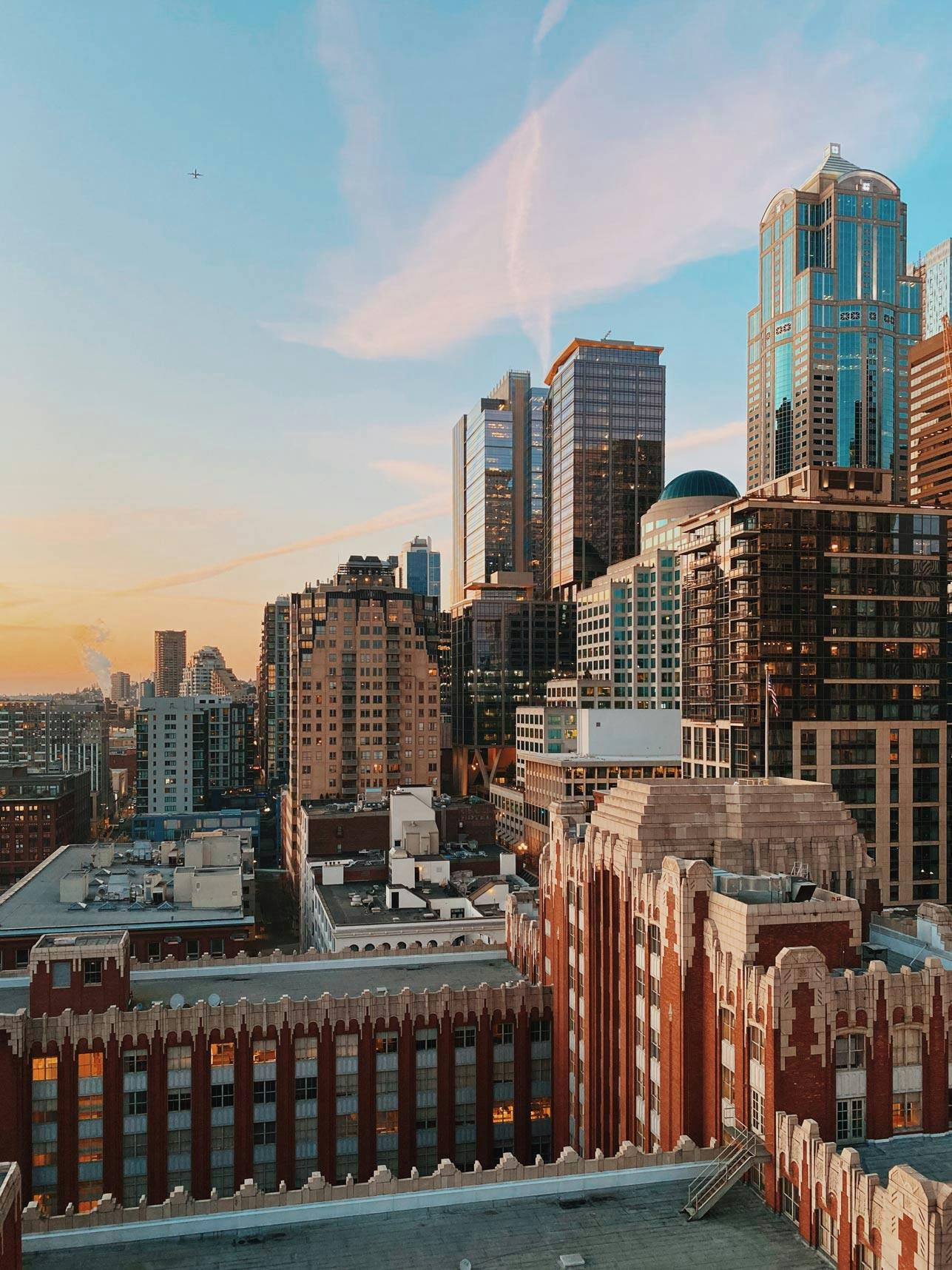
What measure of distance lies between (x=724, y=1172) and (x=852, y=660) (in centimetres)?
10166

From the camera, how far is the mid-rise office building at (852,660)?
127750 millimetres

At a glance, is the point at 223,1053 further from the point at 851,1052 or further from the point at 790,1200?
the point at 851,1052

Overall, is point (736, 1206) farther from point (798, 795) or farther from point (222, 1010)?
point (222, 1010)

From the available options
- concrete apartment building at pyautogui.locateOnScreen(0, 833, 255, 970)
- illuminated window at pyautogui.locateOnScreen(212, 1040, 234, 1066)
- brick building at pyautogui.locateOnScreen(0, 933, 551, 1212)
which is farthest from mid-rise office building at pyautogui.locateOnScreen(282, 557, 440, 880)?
illuminated window at pyautogui.locateOnScreen(212, 1040, 234, 1066)

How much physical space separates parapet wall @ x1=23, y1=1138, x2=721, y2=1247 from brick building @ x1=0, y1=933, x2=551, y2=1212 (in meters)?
24.6

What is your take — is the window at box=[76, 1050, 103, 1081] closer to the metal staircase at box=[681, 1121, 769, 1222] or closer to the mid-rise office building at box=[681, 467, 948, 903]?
the metal staircase at box=[681, 1121, 769, 1222]

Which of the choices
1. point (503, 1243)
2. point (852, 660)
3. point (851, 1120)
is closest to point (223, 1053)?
point (503, 1243)

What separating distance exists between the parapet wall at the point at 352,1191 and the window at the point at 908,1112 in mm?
7749

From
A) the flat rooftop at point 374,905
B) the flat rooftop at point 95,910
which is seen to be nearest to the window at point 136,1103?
the flat rooftop at point 374,905

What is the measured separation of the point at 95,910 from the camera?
11469cm

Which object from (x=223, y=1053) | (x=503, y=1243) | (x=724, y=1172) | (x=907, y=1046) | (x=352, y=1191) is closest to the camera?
(x=503, y=1243)

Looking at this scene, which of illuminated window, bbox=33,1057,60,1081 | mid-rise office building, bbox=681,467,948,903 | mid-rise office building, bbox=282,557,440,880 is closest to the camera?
illuminated window, bbox=33,1057,60,1081

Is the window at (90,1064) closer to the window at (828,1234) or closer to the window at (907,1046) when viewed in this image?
the window at (828,1234)

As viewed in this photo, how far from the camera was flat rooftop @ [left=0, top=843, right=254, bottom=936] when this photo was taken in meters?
108
